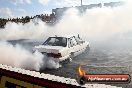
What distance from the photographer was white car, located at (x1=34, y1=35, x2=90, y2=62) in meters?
10.8

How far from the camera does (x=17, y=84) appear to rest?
4418mm

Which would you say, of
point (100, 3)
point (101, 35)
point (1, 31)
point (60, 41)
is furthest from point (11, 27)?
point (60, 41)

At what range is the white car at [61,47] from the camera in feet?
35.5

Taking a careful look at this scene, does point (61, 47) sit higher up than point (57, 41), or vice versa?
point (57, 41)

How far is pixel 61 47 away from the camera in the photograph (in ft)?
37.1

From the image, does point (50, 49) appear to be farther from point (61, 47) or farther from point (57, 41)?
point (57, 41)

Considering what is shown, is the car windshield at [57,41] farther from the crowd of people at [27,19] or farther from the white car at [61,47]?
the crowd of people at [27,19]

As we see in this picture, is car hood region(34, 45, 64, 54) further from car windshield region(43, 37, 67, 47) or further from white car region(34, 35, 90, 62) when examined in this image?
car windshield region(43, 37, 67, 47)

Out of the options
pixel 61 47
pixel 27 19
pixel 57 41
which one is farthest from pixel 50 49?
pixel 27 19

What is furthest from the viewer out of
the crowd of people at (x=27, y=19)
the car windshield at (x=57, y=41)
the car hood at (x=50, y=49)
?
the crowd of people at (x=27, y=19)

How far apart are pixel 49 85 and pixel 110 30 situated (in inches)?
1064

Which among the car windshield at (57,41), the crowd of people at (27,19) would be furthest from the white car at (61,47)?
the crowd of people at (27,19)

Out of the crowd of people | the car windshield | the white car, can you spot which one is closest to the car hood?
the white car

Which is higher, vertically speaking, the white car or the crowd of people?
the crowd of people
